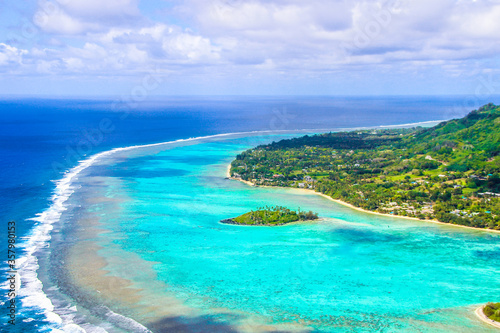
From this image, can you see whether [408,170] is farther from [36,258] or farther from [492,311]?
[36,258]

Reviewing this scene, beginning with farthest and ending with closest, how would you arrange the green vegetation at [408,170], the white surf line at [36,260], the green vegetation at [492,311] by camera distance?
the green vegetation at [408,170]
the green vegetation at [492,311]
the white surf line at [36,260]

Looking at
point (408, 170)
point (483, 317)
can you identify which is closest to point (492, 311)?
point (483, 317)

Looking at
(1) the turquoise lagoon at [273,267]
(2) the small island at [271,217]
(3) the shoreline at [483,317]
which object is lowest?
(3) the shoreline at [483,317]

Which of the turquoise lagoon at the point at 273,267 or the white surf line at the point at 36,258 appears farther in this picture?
the turquoise lagoon at the point at 273,267

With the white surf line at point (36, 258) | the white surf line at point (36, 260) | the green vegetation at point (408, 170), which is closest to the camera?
the white surf line at point (36, 260)

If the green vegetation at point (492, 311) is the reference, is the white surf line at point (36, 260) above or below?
above

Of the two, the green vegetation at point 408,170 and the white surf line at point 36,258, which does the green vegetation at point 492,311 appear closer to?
the green vegetation at point 408,170

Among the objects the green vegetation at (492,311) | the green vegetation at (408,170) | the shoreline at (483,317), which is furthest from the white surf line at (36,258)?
the green vegetation at (408,170)

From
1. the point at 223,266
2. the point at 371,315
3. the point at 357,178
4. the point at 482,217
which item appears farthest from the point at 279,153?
the point at 371,315
